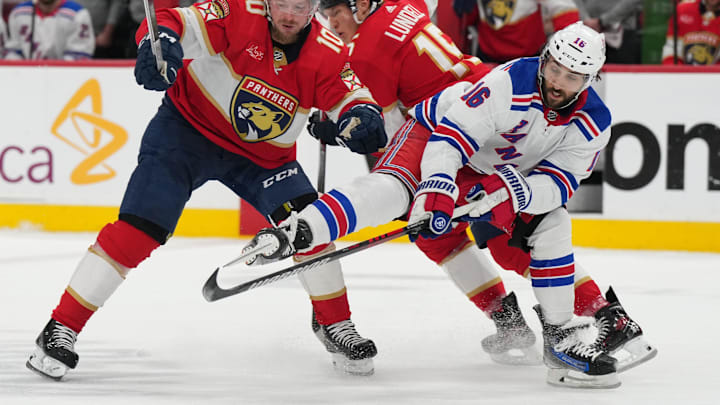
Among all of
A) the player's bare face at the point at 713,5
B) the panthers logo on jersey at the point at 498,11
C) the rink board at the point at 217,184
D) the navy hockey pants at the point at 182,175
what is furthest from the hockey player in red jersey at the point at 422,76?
the player's bare face at the point at 713,5

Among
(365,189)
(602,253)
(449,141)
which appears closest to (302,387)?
(365,189)

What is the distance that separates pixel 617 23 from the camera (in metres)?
5.81

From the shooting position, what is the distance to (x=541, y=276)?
110 inches

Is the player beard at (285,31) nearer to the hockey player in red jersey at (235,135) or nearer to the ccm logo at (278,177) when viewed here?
the hockey player in red jersey at (235,135)

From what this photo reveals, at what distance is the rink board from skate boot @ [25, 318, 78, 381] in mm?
3108

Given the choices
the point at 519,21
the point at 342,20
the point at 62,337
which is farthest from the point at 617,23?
the point at 62,337

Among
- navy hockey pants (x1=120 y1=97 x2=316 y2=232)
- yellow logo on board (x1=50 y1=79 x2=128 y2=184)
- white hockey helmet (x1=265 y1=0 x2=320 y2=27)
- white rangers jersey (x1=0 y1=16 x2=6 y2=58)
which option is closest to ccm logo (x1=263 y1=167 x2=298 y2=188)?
navy hockey pants (x1=120 y1=97 x2=316 y2=232)

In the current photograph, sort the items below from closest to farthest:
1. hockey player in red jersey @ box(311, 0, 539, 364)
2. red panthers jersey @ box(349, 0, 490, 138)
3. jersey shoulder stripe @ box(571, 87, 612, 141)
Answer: jersey shoulder stripe @ box(571, 87, 612, 141) < hockey player in red jersey @ box(311, 0, 539, 364) < red panthers jersey @ box(349, 0, 490, 138)

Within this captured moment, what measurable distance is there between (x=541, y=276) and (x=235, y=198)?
3370mm

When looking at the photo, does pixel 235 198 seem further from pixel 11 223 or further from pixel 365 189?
pixel 365 189

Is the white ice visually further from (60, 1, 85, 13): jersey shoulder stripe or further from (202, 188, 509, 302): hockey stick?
(60, 1, 85, 13): jersey shoulder stripe

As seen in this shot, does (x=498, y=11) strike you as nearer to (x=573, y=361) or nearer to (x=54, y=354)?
(x=573, y=361)

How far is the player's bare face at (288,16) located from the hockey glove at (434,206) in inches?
22.7

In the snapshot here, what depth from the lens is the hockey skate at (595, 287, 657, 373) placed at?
285 cm
